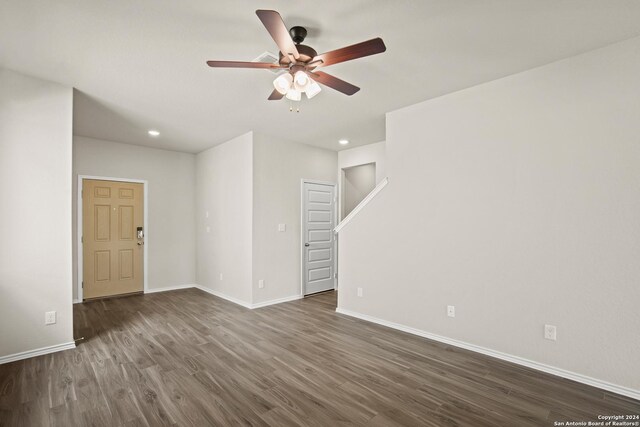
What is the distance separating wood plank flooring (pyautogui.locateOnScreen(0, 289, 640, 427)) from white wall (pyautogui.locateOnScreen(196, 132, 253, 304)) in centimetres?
143

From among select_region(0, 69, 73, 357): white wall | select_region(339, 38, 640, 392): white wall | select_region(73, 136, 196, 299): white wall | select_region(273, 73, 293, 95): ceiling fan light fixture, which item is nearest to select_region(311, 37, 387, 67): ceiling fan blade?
select_region(273, 73, 293, 95): ceiling fan light fixture

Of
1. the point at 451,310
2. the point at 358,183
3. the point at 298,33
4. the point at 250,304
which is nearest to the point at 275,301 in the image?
the point at 250,304

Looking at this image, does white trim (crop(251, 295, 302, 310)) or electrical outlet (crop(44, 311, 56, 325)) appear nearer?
electrical outlet (crop(44, 311, 56, 325))

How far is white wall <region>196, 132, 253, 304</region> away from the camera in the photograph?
4824mm

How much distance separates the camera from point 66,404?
2223 millimetres

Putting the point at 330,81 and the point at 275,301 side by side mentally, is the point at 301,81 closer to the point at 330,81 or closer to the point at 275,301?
the point at 330,81

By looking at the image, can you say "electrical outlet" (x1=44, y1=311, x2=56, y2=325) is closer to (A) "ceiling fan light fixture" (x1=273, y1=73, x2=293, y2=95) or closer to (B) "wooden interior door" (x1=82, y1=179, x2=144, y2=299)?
(B) "wooden interior door" (x1=82, y1=179, x2=144, y2=299)

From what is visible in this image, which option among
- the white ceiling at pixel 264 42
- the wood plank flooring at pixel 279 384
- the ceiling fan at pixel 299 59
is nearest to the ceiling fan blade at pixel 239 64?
the ceiling fan at pixel 299 59

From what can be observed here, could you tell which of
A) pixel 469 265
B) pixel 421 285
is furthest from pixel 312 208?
pixel 469 265

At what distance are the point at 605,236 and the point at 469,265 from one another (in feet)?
3.57

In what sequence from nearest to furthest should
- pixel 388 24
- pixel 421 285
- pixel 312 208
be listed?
pixel 388 24 < pixel 421 285 < pixel 312 208

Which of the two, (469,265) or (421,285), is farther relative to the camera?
(421,285)

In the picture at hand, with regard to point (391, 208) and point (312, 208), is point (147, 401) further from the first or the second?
point (312, 208)

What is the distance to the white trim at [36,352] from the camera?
2.86m
